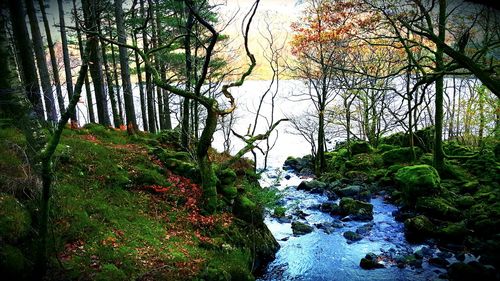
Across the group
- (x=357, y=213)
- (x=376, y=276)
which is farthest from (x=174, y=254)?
(x=357, y=213)

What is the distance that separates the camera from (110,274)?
6.09 meters

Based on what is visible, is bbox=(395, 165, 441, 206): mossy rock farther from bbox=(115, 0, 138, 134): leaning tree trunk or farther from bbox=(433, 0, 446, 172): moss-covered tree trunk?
bbox=(115, 0, 138, 134): leaning tree trunk

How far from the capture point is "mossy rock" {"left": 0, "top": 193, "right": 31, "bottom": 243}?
566 cm

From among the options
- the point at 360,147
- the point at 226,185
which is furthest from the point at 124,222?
the point at 360,147

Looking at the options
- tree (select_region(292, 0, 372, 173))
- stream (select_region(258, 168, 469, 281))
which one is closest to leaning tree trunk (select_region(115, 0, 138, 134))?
stream (select_region(258, 168, 469, 281))

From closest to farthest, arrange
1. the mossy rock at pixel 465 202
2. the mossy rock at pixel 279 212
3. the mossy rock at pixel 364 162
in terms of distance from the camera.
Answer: the mossy rock at pixel 465 202 < the mossy rock at pixel 279 212 < the mossy rock at pixel 364 162

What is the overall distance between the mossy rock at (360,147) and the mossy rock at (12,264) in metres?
21.0

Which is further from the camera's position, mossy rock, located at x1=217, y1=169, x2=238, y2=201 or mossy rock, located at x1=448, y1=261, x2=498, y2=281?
mossy rock, located at x1=217, y1=169, x2=238, y2=201

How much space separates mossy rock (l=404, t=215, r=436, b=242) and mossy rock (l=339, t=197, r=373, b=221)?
2080mm

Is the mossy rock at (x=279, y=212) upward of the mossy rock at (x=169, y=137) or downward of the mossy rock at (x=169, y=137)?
downward

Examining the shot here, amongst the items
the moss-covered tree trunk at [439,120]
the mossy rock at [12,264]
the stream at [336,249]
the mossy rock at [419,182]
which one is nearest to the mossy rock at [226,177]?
the stream at [336,249]

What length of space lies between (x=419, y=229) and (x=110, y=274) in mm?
10117

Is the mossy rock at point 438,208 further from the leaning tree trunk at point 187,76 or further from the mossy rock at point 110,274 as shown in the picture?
the mossy rock at point 110,274

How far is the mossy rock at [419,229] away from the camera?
1139 cm
